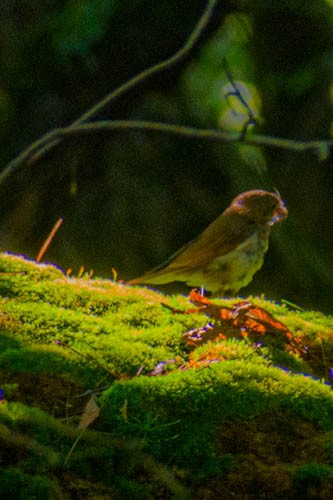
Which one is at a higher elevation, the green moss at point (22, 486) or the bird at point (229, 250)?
the green moss at point (22, 486)

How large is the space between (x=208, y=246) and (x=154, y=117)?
0.88 metres

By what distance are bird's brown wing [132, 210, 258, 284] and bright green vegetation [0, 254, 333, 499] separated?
1302 mm

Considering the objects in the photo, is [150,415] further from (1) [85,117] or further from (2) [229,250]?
(2) [229,250]

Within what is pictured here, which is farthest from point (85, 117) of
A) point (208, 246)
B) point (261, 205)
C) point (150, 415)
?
point (261, 205)

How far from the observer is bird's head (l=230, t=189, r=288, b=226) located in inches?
156

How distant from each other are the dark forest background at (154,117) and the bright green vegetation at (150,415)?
65.5 inches

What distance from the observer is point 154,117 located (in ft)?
13.5

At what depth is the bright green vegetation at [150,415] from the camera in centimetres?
172

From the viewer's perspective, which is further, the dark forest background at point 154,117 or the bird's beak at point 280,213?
the dark forest background at point 154,117

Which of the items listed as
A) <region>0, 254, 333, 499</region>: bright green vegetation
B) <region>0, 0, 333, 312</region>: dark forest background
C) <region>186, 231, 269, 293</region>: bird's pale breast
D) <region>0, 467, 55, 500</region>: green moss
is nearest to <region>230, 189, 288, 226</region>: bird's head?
<region>186, 231, 269, 293</region>: bird's pale breast

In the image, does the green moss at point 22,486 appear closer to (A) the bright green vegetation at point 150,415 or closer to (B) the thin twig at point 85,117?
(A) the bright green vegetation at point 150,415

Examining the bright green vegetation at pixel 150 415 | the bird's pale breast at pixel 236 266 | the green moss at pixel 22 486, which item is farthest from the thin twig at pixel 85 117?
the bird's pale breast at pixel 236 266

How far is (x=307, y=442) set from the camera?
194 cm

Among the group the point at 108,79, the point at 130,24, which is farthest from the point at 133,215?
the point at 130,24
